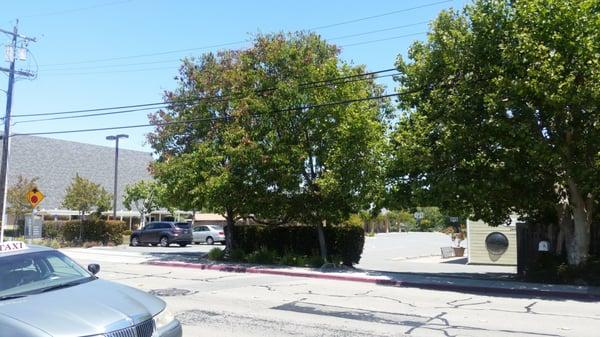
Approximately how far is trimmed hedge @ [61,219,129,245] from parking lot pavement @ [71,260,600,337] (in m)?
19.9

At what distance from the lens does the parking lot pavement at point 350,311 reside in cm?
900

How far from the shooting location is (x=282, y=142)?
20.5 m

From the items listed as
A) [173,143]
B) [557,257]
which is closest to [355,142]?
[557,257]

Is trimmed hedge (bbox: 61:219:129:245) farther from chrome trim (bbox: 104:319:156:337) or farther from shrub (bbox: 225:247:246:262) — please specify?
chrome trim (bbox: 104:319:156:337)

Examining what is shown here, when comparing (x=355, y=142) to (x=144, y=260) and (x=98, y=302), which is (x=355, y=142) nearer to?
(x=144, y=260)

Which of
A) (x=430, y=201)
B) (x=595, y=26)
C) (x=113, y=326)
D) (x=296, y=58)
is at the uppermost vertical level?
(x=296, y=58)

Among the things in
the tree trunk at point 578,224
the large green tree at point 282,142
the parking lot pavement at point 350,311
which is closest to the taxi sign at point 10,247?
the parking lot pavement at point 350,311

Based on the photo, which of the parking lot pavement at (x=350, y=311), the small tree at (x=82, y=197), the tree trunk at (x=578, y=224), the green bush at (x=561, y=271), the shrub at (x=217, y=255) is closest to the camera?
the parking lot pavement at (x=350, y=311)

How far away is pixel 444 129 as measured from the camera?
16.5 metres

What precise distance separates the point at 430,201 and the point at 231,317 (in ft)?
27.8

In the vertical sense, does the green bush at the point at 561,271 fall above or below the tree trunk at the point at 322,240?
below

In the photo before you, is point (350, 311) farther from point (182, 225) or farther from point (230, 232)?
point (182, 225)

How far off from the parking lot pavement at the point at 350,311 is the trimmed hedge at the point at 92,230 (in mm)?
19885

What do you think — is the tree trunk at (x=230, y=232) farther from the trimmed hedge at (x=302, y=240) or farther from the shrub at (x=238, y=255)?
the shrub at (x=238, y=255)
